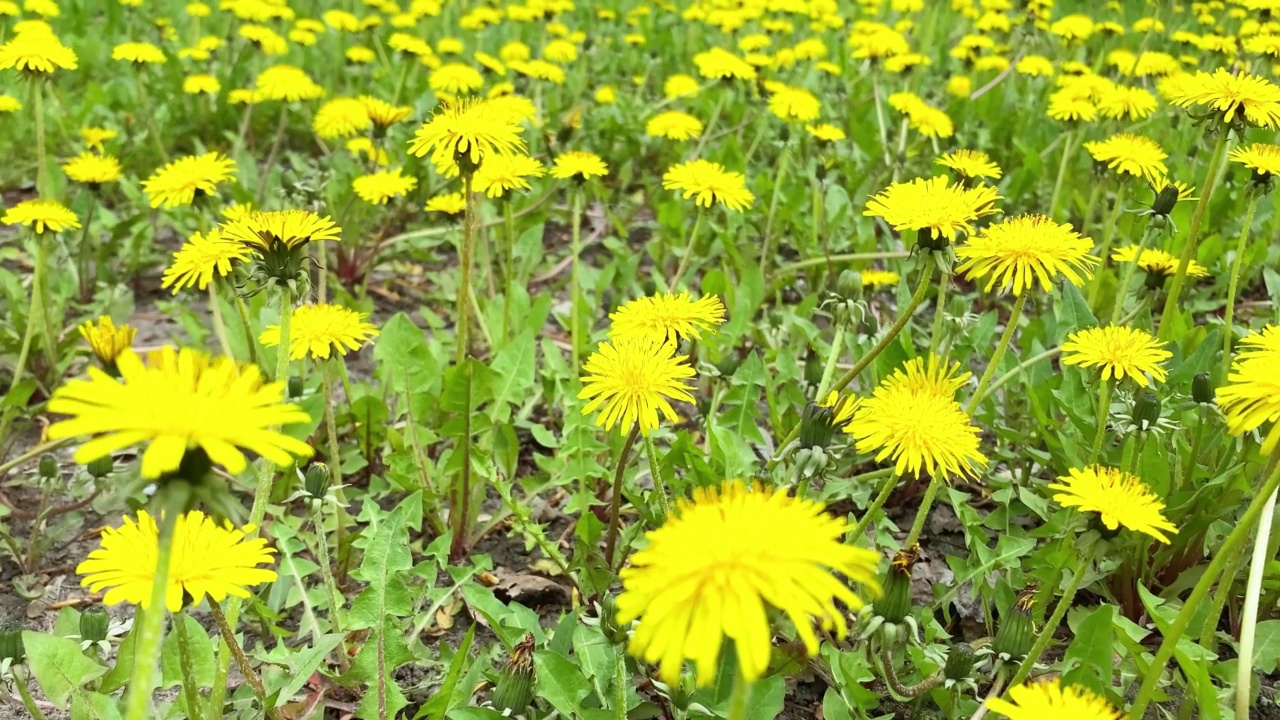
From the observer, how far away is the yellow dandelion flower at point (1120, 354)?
1921 millimetres

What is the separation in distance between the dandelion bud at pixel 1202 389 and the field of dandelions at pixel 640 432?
0.04 ft

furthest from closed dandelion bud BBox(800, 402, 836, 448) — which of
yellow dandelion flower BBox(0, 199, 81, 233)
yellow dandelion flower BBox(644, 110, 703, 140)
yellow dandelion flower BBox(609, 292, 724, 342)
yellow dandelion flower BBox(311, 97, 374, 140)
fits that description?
yellow dandelion flower BBox(311, 97, 374, 140)

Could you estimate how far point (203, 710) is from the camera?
1.75 meters

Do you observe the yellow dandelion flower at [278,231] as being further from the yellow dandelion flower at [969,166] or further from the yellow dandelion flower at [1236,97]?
the yellow dandelion flower at [1236,97]

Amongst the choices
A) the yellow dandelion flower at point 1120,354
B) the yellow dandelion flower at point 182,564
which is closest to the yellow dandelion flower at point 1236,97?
the yellow dandelion flower at point 1120,354

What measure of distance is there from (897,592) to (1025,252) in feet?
2.31

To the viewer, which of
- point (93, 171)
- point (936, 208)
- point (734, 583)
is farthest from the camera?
point (93, 171)

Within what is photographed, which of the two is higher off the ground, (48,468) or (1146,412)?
(1146,412)

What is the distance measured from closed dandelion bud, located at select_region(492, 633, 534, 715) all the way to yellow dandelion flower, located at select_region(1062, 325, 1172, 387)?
1257mm

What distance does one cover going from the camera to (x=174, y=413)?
3.30 ft

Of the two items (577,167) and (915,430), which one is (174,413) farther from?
(577,167)

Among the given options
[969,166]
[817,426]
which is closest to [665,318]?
[817,426]

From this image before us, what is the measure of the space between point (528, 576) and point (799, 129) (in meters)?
3.11

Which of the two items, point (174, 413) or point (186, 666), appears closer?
point (174, 413)
